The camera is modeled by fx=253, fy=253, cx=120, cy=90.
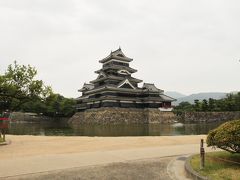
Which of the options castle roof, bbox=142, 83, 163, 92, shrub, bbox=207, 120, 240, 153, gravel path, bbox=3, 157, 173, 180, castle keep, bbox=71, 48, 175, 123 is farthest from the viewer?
castle roof, bbox=142, 83, 163, 92

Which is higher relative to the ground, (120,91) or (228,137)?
(120,91)

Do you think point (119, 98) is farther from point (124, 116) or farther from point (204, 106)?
point (204, 106)

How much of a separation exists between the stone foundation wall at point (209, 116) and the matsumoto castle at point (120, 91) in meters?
5.38

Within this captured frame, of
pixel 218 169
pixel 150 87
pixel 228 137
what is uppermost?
pixel 150 87

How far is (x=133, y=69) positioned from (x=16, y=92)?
46845 millimetres

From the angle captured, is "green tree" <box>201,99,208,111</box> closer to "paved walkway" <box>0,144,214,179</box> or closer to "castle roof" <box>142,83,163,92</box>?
"castle roof" <box>142,83,163,92</box>

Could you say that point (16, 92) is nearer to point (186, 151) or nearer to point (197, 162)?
point (186, 151)

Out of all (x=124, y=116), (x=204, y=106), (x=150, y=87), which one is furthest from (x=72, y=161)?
(x=204, y=106)

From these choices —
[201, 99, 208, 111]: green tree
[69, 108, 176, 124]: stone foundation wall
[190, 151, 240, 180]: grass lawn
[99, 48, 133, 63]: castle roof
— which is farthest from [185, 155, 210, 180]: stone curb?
[201, 99, 208, 111]: green tree

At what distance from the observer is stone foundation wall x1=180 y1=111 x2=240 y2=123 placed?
55.1m

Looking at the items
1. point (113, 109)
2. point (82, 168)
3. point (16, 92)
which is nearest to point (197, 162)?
point (82, 168)

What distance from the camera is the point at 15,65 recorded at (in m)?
16.2

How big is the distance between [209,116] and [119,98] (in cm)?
2040

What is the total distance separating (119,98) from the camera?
53.9 meters
